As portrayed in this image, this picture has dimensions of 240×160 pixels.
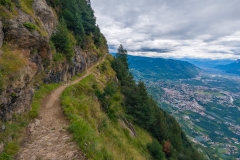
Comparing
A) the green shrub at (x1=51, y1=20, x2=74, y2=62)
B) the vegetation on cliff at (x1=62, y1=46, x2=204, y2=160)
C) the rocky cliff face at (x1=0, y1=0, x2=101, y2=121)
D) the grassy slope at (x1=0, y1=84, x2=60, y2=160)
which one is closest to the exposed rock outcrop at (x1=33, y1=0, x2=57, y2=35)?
the rocky cliff face at (x1=0, y1=0, x2=101, y2=121)

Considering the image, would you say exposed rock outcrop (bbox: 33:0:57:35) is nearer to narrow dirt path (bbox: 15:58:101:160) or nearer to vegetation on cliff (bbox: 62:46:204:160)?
vegetation on cliff (bbox: 62:46:204:160)

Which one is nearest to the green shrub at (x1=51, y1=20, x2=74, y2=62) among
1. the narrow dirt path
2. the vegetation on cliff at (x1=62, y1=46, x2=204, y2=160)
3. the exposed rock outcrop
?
the exposed rock outcrop

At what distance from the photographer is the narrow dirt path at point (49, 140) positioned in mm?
8258

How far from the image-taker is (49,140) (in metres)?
9.85

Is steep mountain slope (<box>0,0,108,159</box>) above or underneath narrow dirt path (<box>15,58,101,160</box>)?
above

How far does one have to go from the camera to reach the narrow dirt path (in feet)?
27.1

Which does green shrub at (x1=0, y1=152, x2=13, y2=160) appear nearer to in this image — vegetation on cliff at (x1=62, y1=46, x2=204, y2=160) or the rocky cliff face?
the rocky cliff face

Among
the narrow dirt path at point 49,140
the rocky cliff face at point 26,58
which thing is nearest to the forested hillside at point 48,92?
the rocky cliff face at point 26,58

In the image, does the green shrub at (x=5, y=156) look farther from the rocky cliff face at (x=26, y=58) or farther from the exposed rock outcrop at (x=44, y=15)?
the exposed rock outcrop at (x=44, y=15)

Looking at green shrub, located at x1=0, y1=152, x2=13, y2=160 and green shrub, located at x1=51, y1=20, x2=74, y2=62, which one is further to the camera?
green shrub, located at x1=51, y1=20, x2=74, y2=62

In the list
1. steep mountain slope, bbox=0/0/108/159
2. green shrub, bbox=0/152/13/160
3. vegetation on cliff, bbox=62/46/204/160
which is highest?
steep mountain slope, bbox=0/0/108/159

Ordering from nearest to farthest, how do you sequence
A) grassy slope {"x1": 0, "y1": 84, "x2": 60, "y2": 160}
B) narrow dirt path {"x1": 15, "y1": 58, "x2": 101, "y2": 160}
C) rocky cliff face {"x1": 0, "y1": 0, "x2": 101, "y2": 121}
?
narrow dirt path {"x1": 15, "y1": 58, "x2": 101, "y2": 160}, grassy slope {"x1": 0, "y1": 84, "x2": 60, "y2": 160}, rocky cliff face {"x1": 0, "y1": 0, "x2": 101, "y2": 121}

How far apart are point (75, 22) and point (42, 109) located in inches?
1156

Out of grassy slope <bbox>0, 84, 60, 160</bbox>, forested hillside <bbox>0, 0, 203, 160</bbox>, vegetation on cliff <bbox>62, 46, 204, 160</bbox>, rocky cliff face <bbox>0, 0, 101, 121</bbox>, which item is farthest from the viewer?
rocky cliff face <bbox>0, 0, 101, 121</bbox>
